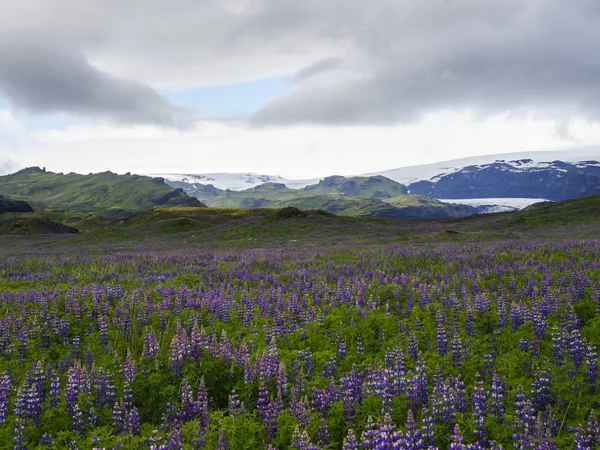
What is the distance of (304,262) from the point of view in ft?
67.6

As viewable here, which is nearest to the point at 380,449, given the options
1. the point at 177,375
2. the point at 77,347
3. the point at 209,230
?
the point at 177,375

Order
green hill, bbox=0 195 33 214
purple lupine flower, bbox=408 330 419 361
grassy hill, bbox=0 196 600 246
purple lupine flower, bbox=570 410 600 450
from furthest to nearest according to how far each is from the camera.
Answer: green hill, bbox=0 195 33 214
grassy hill, bbox=0 196 600 246
purple lupine flower, bbox=408 330 419 361
purple lupine flower, bbox=570 410 600 450

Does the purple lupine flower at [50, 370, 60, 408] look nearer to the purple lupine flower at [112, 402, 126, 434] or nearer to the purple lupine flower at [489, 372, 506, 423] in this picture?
the purple lupine flower at [112, 402, 126, 434]

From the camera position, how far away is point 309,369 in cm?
687

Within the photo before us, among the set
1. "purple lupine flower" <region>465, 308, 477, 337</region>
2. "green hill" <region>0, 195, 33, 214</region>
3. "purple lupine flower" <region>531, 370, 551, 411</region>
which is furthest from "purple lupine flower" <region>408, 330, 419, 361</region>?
"green hill" <region>0, 195, 33, 214</region>

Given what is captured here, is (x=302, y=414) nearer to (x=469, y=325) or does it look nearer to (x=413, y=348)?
(x=413, y=348)

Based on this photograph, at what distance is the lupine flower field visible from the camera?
15.6 ft

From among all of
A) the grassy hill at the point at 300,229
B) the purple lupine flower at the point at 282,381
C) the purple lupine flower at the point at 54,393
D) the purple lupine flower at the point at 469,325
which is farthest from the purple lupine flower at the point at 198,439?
the grassy hill at the point at 300,229

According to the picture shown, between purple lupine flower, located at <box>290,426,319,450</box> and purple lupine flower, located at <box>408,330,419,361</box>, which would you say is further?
purple lupine flower, located at <box>408,330,419,361</box>

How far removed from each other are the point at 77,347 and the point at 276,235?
44396 millimetres

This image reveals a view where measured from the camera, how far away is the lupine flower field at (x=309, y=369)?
4.75m

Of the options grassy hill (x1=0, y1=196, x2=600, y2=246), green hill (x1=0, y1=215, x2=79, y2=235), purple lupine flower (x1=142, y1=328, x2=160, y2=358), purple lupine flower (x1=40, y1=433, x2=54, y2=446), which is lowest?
grassy hill (x1=0, y1=196, x2=600, y2=246)

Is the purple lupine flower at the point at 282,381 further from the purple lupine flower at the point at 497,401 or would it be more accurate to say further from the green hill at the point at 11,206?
the green hill at the point at 11,206

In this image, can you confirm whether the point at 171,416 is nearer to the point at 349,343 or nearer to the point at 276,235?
the point at 349,343
